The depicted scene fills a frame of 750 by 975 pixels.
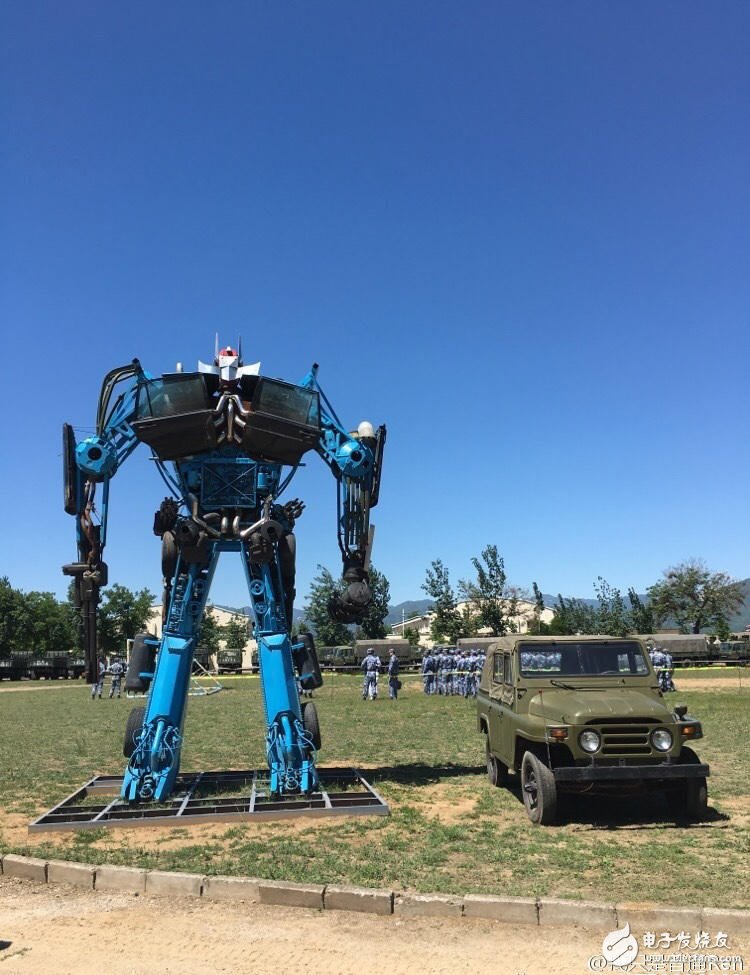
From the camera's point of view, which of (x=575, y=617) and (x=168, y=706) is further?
(x=575, y=617)

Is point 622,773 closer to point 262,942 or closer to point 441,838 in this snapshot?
point 441,838

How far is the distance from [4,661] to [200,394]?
46.9m

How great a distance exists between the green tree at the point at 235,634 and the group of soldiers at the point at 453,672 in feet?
153

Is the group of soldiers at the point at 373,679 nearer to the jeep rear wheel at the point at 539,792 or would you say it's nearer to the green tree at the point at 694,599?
the jeep rear wheel at the point at 539,792

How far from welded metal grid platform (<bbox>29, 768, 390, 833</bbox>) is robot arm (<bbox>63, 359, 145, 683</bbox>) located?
1.72 m

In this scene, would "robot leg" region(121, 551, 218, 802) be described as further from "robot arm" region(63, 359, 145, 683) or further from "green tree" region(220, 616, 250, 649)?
"green tree" region(220, 616, 250, 649)

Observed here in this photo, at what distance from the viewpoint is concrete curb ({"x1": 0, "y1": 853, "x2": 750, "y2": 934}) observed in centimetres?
548

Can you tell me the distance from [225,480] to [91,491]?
5.98 feet

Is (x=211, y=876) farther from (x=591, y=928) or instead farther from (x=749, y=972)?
(x=749, y=972)

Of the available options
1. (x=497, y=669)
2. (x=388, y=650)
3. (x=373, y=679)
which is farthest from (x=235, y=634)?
(x=497, y=669)

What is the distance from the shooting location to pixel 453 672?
2841cm

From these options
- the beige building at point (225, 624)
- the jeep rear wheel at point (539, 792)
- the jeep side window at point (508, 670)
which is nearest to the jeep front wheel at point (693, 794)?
the jeep rear wheel at point (539, 792)

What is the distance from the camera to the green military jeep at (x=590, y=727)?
810 cm

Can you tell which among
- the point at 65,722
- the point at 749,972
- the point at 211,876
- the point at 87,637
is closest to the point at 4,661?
the point at 65,722
